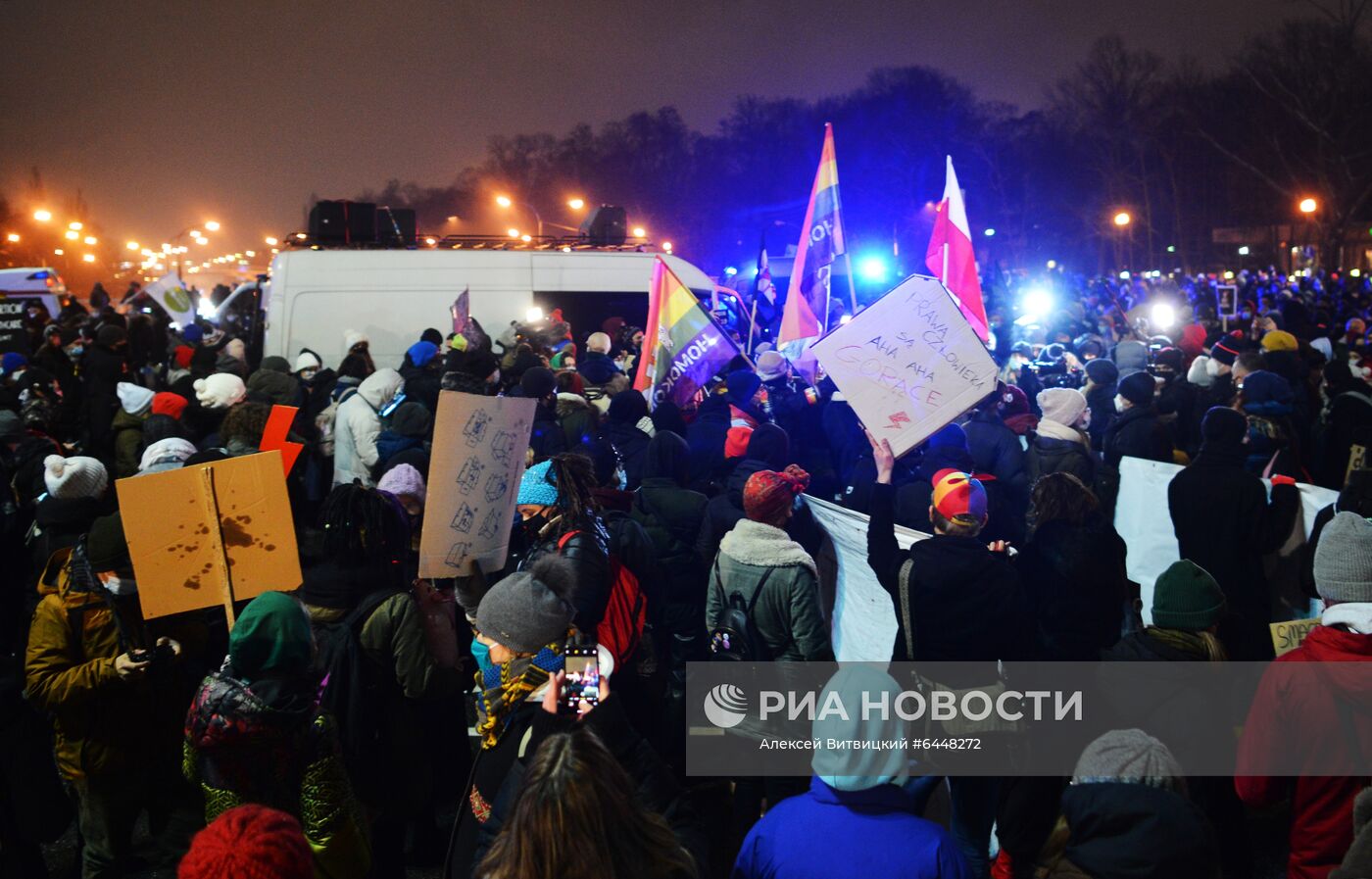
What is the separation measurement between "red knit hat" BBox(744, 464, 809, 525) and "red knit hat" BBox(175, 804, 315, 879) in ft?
9.16

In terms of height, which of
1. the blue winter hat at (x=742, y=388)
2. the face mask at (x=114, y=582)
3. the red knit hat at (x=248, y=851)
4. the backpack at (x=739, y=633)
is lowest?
the red knit hat at (x=248, y=851)

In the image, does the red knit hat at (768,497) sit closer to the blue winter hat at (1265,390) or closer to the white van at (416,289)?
the blue winter hat at (1265,390)

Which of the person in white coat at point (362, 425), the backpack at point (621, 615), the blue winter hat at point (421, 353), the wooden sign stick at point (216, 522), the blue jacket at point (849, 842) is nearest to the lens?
the blue jacket at point (849, 842)

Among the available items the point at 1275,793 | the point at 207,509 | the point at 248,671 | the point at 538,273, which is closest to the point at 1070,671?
the point at 1275,793

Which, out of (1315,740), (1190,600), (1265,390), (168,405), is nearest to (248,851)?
(1315,740)

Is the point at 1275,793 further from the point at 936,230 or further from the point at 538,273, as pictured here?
the point at 538,273

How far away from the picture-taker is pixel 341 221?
13.8 meters

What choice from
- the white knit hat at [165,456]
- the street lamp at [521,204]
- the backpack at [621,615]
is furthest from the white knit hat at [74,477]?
the street lamp at [521,204]

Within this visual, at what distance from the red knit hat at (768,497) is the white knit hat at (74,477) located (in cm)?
328

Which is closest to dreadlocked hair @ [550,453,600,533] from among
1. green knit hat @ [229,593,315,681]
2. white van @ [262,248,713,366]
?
green knit hat @ [229,593,315,681]

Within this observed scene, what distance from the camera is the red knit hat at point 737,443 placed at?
681cm

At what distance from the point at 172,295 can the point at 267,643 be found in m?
14.3

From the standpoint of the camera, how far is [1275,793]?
11.8 ft

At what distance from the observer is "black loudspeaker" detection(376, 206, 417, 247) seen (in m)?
14.2
